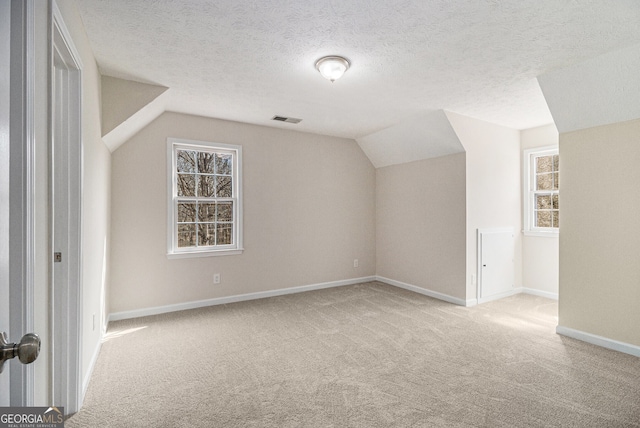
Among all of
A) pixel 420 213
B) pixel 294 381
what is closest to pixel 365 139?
pixel 420 213

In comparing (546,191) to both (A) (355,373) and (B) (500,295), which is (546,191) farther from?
(A) (355,373)

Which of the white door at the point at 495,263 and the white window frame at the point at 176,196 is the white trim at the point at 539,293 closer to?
the white door at the point at 495,263

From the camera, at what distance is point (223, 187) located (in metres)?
4.36

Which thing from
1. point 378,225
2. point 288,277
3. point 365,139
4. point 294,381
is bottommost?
point 294,381

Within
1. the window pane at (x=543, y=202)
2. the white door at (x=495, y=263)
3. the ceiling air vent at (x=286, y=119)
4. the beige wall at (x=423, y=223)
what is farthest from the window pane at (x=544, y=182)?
the ceiling air vent at (x=286, y=119)

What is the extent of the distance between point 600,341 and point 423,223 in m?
2.34

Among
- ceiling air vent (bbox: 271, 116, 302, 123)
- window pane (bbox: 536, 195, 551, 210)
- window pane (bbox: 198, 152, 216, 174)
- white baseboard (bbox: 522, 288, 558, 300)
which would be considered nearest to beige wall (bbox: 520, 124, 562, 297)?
white baseboard (bbox: 522, 288, 558, 300)

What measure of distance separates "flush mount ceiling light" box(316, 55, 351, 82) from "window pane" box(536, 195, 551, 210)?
3.76 m

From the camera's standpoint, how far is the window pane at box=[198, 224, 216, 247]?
13.8ft

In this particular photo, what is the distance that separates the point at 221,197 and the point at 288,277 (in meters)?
1.54

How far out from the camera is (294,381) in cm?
233

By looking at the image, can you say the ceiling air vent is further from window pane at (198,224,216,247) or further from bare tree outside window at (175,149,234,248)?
window pane at (198,224,216,247)

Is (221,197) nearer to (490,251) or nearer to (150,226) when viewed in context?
(150,226)

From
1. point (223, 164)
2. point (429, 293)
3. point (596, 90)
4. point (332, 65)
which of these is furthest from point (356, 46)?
point (429, 293)
